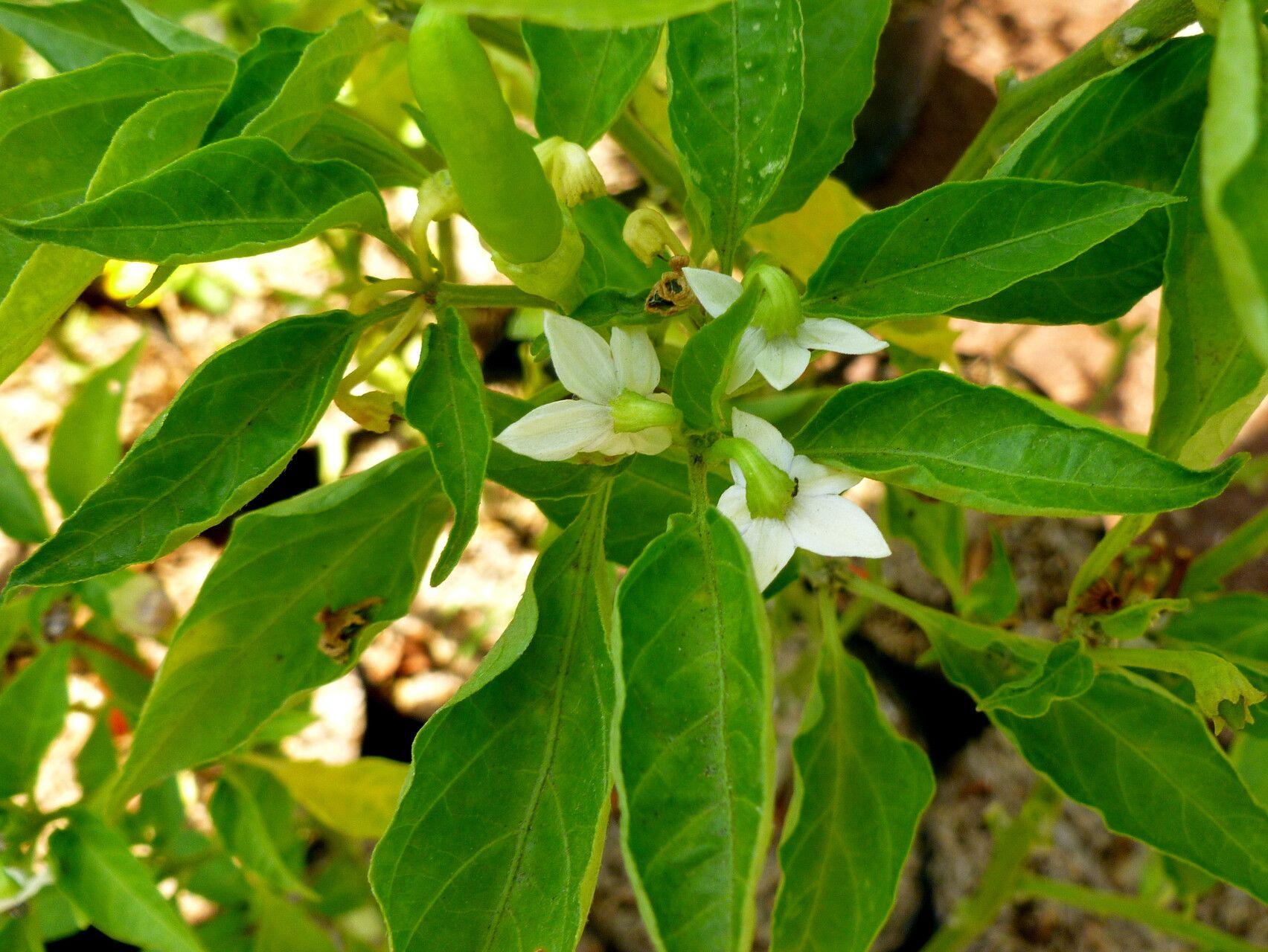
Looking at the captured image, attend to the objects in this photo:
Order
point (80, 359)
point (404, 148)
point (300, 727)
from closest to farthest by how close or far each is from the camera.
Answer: point (404, 148)
point (300, 727)
point (80, 359)

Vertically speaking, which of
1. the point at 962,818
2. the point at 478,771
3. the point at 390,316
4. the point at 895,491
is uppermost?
Result: the point at 390,316

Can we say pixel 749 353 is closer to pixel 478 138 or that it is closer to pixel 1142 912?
pixel 478 138

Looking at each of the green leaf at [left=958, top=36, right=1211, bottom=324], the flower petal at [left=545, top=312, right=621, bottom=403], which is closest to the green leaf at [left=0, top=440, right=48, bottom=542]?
the flower petal at [left=545, top=312, right=621, bottom=403]

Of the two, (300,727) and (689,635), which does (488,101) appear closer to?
(689,635)

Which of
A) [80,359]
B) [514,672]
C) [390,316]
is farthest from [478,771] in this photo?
[80,359]

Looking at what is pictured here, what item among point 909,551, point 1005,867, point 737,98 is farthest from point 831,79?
point 909,551

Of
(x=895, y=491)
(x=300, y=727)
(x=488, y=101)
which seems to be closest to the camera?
(x=488, y=101)

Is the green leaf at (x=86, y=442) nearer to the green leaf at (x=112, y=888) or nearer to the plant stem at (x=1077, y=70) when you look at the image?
the green leaf at (x=112, y=888)
